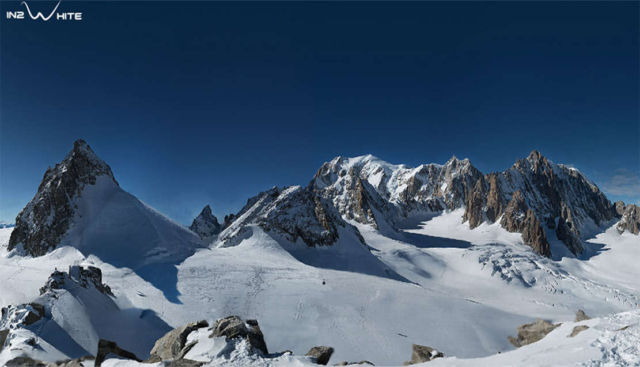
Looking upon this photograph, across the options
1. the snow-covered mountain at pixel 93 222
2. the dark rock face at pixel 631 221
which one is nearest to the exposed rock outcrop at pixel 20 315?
the snow-covered mountain at pixel 93 222

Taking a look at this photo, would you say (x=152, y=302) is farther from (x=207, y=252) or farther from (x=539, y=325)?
(x=539, y=325)

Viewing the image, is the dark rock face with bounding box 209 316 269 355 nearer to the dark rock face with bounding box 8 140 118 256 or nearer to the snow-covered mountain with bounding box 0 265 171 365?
the snow-covered mountain with bounding box 0 265 171 365

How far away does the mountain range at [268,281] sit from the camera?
2552cm

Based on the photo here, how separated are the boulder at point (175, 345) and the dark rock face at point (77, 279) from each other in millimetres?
16621

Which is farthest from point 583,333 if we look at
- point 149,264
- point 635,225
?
point 635,225

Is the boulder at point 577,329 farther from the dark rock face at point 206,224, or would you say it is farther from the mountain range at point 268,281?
the dark rock face at point 206,224

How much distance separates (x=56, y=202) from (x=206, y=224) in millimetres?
58576

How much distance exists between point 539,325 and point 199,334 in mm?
14926

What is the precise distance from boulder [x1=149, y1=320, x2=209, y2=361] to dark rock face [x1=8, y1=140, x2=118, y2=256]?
43746 mm

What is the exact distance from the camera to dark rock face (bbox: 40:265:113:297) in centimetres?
2483

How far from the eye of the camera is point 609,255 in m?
120

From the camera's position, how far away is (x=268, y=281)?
38.4m

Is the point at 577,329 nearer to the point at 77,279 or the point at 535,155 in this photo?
the point at 77,279

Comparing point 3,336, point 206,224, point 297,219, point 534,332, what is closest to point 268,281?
point 297,219
